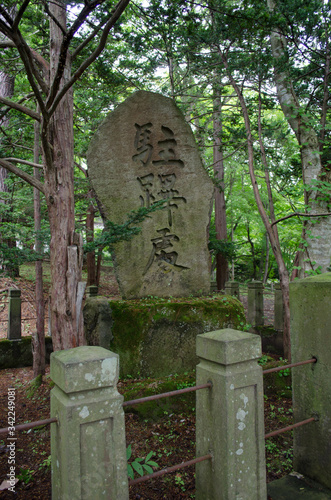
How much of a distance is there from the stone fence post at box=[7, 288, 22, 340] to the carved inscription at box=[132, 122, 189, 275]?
382 cm

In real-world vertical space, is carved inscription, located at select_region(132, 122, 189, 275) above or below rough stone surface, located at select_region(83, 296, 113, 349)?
above

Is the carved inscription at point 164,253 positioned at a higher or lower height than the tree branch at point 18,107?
lower

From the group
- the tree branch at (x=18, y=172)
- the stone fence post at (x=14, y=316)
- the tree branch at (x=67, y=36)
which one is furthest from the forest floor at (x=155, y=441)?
the tree branch at (x=67, y=36)

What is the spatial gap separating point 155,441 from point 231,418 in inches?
85.6

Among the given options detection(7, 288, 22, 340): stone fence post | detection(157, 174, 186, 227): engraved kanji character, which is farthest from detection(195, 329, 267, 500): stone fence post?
detection(7, 288, 22, 340): stone fence post

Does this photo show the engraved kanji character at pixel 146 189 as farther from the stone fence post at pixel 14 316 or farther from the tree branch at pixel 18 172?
the stone fence post at pixel 14 316

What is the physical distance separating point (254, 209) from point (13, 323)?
13055 millimetres

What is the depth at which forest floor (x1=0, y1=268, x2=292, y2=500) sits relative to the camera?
3293 mm

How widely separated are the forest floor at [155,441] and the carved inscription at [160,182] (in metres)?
1.91

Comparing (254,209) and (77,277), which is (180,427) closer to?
(77,277)

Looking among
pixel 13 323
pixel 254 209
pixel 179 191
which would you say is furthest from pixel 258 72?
pixel 254 209

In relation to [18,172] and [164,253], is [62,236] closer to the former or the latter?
[18,172]

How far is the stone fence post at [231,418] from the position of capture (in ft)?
7.26

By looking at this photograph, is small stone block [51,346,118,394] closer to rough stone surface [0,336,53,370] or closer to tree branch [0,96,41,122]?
tree branch [0,96,41,122]
